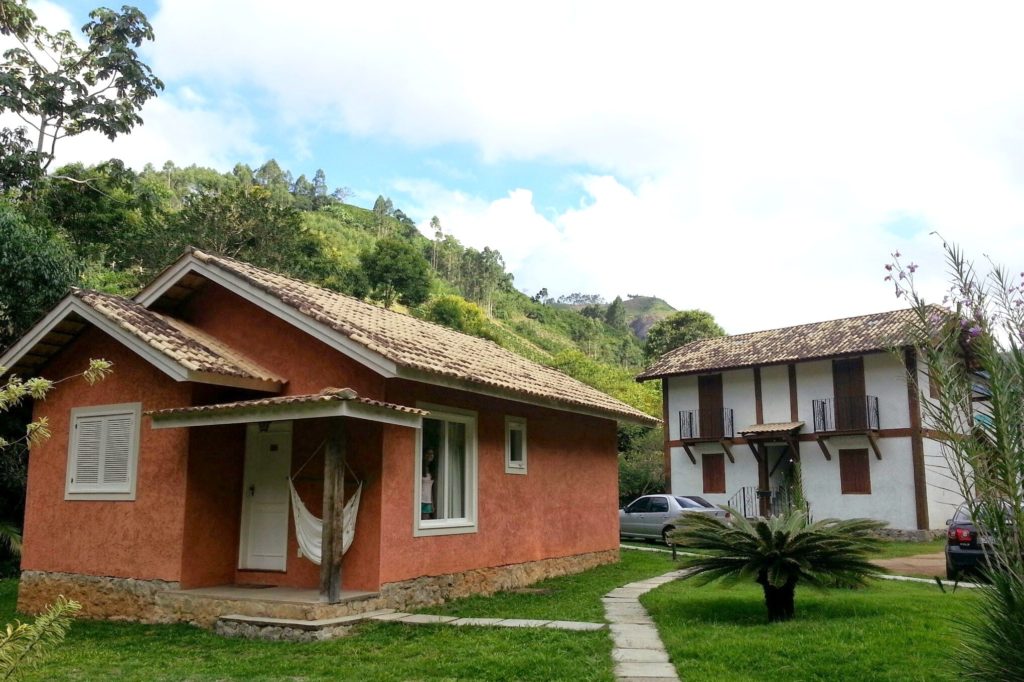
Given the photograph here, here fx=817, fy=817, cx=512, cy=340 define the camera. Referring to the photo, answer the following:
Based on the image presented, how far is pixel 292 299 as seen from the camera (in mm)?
10242

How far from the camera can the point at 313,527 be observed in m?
9.34

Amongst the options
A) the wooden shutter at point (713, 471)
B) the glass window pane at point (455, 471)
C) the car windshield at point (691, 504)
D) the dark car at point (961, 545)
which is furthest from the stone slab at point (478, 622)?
the wooden shutter at point (713, 471)

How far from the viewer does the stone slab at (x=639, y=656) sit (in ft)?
23.4

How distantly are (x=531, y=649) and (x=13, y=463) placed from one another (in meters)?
13.4

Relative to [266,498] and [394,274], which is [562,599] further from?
[394,274]

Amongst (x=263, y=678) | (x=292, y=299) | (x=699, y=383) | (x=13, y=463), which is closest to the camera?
(x=263, y=678)

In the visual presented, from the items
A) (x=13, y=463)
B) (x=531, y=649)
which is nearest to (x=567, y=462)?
(x=531, y=649)

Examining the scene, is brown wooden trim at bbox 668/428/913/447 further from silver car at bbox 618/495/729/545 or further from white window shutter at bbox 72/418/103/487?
white window shutter at bbox 72/418/103/487

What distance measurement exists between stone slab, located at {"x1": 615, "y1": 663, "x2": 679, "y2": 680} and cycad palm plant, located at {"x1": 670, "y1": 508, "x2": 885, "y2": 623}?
5.45 feet

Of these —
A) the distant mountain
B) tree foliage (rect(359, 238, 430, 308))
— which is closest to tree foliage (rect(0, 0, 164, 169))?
tree foliage (rect(359, 238, 430, 308))

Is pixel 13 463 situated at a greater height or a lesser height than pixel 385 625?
greater

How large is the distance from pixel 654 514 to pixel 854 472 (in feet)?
24.7

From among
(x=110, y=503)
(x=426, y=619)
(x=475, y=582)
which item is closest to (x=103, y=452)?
(x=110, y=503)

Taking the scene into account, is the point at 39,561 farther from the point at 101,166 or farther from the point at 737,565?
the point at 101,166
